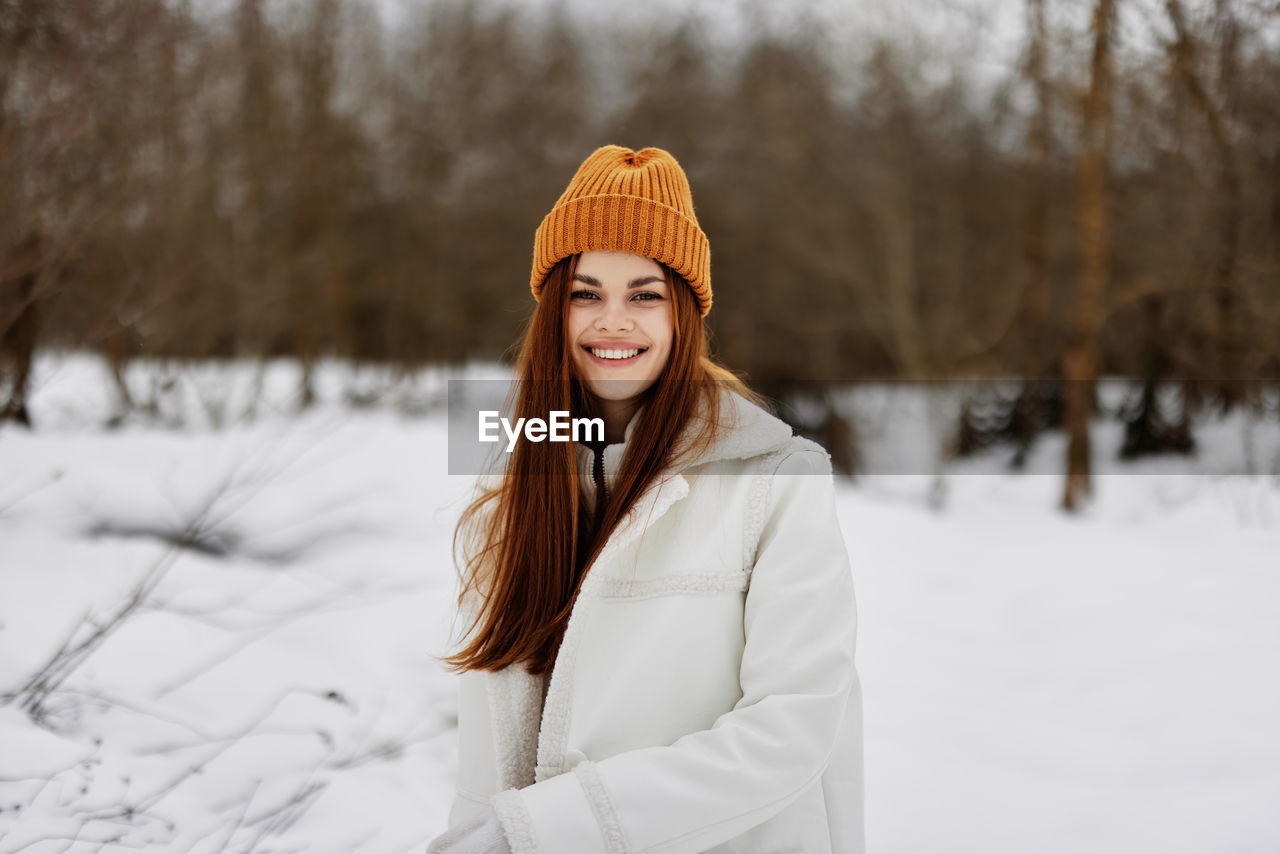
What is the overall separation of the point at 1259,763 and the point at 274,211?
997 centimetres

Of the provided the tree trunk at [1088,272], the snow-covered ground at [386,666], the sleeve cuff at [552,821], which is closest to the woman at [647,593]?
the sleeve cuff at [552,821]

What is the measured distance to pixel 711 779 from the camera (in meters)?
1.18

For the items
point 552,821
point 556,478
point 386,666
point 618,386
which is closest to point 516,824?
point 552,821

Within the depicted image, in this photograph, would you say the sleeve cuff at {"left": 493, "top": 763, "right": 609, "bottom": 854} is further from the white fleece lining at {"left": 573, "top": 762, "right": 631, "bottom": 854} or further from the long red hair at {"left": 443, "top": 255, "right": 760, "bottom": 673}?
the long red hair at {"left": 443, "top": 255, "right": 760, "bottom": 673}

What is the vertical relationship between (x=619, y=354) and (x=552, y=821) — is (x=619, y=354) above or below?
above

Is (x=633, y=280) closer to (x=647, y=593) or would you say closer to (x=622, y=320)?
(x=622, y=320)

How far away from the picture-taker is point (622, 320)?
1465 millimetres

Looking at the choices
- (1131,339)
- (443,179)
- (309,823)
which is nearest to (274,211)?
(443,179)

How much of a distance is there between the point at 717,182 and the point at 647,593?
1445 centimetres

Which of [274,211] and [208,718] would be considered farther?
[274,211]

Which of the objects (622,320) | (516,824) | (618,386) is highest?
(622,320)

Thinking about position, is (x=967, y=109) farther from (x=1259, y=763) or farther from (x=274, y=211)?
(x=1259, y=763)

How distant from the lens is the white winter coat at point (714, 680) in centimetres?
118

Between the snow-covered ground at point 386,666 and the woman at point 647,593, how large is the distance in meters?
1.02
